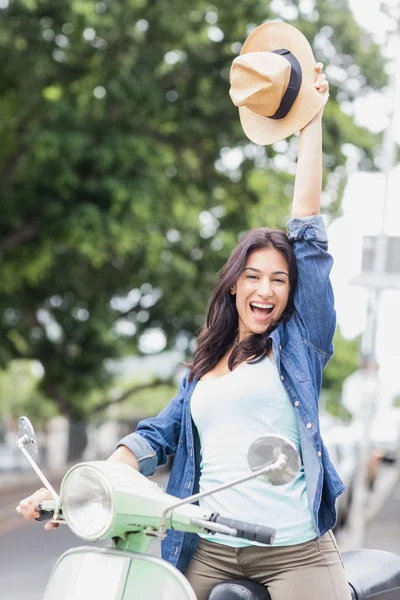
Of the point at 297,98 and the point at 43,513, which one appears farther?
the point at 297,98

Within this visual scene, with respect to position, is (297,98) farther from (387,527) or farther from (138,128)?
(387,527)

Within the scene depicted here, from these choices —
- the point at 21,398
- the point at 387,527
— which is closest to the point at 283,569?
the point at 387,527

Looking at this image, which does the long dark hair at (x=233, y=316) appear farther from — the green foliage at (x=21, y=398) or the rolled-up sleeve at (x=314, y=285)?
the green foliage at (x=21, y=398)

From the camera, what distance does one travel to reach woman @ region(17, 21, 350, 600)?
9.09 ft

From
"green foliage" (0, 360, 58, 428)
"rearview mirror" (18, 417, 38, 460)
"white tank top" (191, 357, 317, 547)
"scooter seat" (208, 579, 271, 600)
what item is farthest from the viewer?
"green foliage" (0, 360, 58, 428)

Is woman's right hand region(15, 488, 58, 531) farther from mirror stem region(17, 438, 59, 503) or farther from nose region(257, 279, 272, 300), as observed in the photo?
nose region(257, 279, 272, 300)

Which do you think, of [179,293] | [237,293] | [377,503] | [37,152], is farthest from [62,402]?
[237,293]

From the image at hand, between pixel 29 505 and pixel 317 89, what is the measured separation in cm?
135

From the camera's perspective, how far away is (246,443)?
280cm

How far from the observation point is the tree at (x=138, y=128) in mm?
12500

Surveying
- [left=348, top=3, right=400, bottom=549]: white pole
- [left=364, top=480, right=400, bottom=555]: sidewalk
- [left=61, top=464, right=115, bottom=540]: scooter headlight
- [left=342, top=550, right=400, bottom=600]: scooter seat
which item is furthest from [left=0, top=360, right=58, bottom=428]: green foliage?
[left=61, top=464, right=115, bottom=540]: scooter headlight

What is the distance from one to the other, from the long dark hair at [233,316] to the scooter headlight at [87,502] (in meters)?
0.70

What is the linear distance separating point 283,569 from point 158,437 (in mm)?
493

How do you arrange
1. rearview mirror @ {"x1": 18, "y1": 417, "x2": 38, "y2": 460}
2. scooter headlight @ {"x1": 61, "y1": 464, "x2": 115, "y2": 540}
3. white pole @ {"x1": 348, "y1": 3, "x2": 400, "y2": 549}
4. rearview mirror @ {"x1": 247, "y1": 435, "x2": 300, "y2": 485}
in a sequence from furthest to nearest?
white pole @ {"x1": 348, "y1": 3, "x2": 400, "y2": 549} < rearview mirror @ {"x1": 18, "y1": 417, "x2": 38, "y2": 460} < scooter headlight @ {"x1": 61, "y1": 464, "x2": 115, "y2": 540} < rearview mirror @ {"x1": 247, "y1": 435, "x2": 300, "y2": 485}
